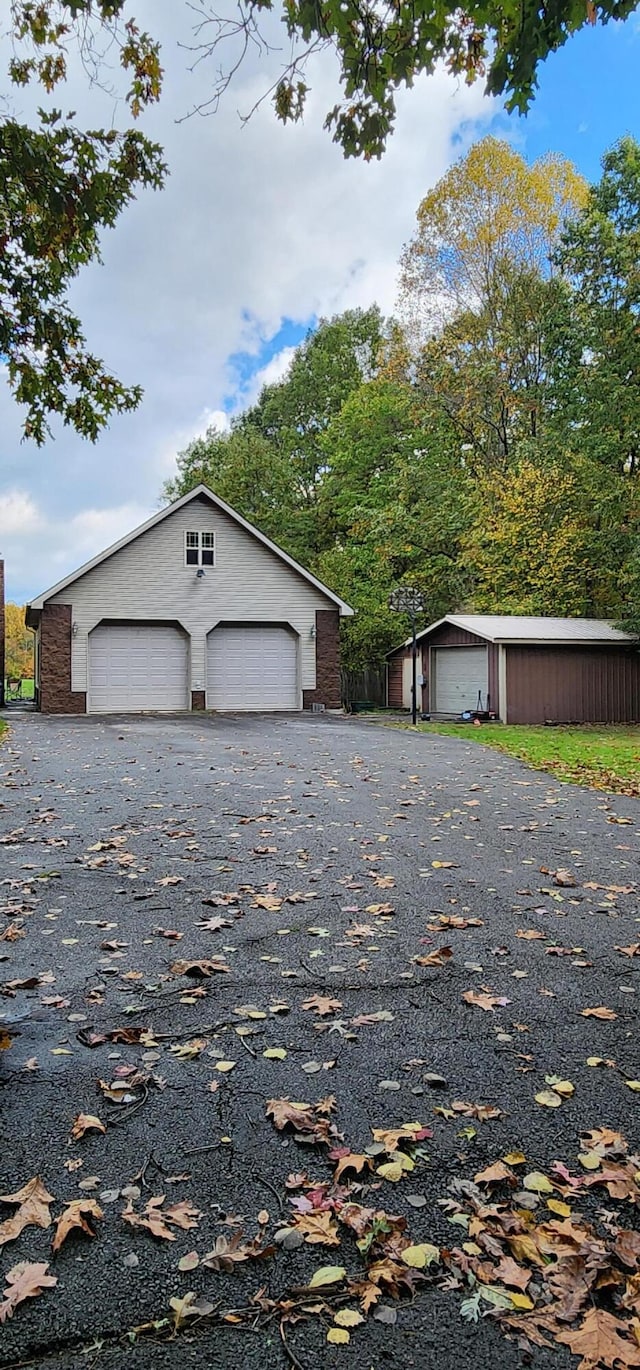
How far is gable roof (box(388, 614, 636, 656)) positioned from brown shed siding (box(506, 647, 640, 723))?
16.0 inches

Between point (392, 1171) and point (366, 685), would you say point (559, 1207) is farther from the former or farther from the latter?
point (366, 685)

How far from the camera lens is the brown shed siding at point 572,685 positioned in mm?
21281

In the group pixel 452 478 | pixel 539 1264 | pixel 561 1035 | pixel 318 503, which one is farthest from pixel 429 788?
pixel 318 503

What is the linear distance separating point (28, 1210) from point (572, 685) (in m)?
21.2

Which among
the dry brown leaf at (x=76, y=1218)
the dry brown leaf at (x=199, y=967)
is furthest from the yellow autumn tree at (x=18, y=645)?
the dry brown leaf at (x=76, y=1218)

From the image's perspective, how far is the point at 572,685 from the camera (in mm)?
21906

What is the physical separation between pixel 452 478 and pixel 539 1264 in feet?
86.8

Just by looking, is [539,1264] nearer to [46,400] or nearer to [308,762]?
[46,400]

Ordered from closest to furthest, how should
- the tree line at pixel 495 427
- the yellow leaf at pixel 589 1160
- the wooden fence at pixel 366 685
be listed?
the yellow leaf at pixel 589 1160 → the tree line at pixel 495 427 → the wooden fence at pixel 366 685

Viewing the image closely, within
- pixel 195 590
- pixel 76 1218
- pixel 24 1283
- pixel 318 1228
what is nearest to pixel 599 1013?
pixel 318 1228

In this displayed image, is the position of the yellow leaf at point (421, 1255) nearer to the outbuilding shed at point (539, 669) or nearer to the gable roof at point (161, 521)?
the outbuilding shed at point (539, 669)

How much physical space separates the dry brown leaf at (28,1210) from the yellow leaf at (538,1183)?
1.31m

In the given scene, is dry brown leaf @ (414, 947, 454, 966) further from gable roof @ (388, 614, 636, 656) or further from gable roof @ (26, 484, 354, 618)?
gable roof @ (26, 484, 354, 618)

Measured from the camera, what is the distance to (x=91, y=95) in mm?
5270
